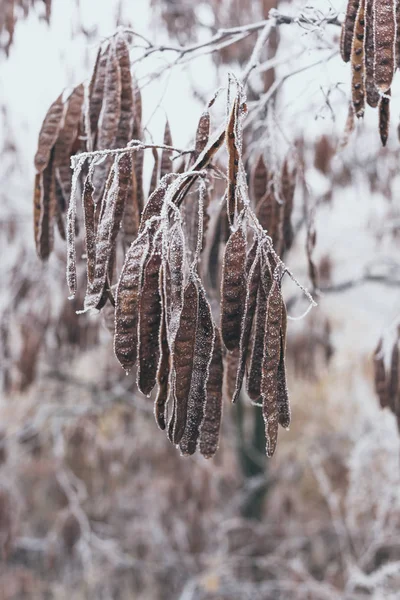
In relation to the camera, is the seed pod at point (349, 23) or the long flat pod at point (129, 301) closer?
the long flat pod at point (129, 301)

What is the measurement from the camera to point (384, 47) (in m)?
0.88

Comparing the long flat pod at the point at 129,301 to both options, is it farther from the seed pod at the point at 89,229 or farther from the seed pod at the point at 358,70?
the seed pod at the point at 358,70

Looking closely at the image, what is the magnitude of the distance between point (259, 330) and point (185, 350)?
164 mm

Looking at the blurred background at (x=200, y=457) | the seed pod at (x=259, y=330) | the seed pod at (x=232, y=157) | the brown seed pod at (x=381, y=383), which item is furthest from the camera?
the blurred background at (x=200, y=457)

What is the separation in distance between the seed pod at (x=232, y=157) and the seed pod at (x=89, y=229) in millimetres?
239

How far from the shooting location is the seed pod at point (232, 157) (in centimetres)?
76

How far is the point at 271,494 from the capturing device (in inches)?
225

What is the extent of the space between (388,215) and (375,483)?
2195mm

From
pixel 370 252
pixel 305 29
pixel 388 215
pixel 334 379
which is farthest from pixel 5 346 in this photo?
pixel 370 252

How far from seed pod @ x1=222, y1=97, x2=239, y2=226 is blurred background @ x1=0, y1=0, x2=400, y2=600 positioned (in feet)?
3.22

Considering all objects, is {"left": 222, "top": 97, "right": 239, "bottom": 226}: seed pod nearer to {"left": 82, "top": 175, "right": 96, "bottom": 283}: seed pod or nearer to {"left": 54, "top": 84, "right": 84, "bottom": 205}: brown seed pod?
{"left": 82, "top": 175, "right": 96, "bottom": 283}: seed pod

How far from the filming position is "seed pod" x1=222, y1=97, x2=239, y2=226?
2.49 ft

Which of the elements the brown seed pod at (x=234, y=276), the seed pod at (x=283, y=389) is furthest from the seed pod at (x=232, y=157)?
the seed pod at (x=283, y=389)

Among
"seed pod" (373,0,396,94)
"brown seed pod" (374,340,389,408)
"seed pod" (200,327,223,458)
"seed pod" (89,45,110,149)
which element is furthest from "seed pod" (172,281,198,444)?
"brown seed pod" (374,340,389,408)
